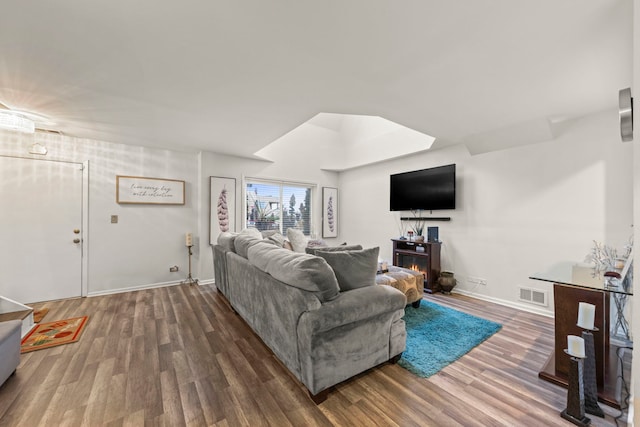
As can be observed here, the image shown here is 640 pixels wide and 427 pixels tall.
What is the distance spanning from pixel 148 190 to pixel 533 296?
6.00 metres

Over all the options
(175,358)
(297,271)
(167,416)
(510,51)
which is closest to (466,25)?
(510,51)

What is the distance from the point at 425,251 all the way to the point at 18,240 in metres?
5.89

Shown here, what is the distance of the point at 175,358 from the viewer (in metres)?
2.10

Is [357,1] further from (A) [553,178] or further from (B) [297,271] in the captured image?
(A) [553,178]

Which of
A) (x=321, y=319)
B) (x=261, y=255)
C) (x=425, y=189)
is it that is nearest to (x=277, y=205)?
(x=425, y=189)

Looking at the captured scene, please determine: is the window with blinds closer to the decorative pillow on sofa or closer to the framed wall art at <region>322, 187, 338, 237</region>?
the framed wall art at <region>322, 187, 338, 237</region>

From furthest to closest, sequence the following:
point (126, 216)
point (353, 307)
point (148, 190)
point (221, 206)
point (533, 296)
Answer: point (221, 206) < point (148, 190) < point (126, 216) < point (533, 296) < point (353, 307)

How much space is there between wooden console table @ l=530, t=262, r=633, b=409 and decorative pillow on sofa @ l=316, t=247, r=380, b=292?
122 centimetres

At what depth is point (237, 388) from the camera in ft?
5.69

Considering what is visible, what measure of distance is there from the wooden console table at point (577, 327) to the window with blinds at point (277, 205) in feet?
15.0

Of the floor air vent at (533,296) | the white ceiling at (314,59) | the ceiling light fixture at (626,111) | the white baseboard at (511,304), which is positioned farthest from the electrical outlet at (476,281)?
the ceiling light fixture at (626,111)

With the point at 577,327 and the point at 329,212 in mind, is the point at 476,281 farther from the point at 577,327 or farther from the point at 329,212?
the point at 329,212

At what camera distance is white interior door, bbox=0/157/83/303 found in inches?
129

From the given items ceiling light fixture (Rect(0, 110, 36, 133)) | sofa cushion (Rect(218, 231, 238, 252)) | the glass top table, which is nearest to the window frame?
sofa cushion (Rect(218, 231, 238, 252))
